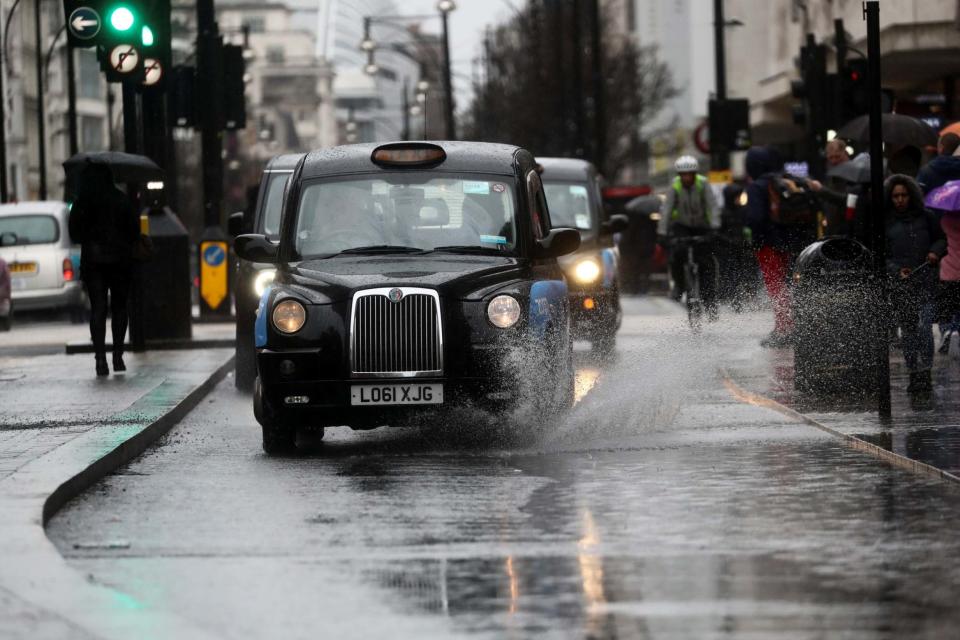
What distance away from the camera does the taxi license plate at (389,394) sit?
1201 cm

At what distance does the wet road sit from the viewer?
22.4 ft

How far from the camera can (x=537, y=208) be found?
14.0 meters

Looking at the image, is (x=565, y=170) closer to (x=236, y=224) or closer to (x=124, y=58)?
(x=124, y=58)

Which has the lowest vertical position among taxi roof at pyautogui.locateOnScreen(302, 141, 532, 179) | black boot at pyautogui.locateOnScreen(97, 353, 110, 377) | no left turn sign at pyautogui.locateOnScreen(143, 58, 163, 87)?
black boot at pyautogui.locateOnScreen(97, 353, 110, 377)

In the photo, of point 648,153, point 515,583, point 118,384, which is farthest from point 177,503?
point 648,153

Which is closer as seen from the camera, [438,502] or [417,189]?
[438,502]

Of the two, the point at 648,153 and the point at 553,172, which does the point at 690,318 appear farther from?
the point at 648,153

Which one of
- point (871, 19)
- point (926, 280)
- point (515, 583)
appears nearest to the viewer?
point (515, 583)

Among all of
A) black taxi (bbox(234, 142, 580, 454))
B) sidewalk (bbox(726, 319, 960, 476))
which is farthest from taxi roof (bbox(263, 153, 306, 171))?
black taxi (bbox(234, 142, 580, 454))

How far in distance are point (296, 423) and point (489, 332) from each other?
3.76ft

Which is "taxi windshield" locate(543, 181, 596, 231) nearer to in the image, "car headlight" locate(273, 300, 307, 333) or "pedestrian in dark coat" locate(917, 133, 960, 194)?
"pedestrian in dark coat" locate(917, 133, 960, 194)

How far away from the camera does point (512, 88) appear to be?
84.8 metres

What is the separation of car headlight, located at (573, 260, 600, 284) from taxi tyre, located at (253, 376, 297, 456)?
879 centimetres

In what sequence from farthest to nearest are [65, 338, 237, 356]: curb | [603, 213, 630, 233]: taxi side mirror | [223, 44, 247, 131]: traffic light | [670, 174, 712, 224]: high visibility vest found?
[223, 44, 247, 131]: traffic light, [670, 174, 712, 224]: high visibility vest, [65, 338, 237, 356]: curb, [603, 213, 630, 233]: taxi side mirror
